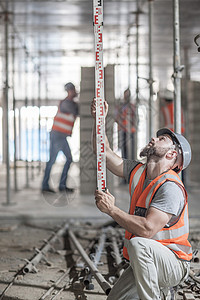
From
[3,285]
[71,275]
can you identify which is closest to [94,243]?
[71,275]

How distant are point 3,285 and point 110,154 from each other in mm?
1702

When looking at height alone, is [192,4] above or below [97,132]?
above

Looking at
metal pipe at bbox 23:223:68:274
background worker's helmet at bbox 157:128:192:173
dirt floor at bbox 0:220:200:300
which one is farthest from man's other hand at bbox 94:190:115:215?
metal pipe at bbox 23:223:68:274

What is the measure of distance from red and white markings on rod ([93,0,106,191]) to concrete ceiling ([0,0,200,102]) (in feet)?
16.3

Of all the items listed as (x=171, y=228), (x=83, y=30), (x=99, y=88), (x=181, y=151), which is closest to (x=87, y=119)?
(x=83, y=30)

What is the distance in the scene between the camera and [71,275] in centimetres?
414

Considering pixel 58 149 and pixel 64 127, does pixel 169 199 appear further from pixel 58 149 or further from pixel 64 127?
pixel 64 127

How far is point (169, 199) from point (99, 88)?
2.53 ft

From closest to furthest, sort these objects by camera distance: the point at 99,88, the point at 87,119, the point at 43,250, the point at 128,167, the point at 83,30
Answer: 1. the point at 99,88
2. the point at 128,167
3. the point at 43,250
4. the point at 87,119
5. the point at 83,30

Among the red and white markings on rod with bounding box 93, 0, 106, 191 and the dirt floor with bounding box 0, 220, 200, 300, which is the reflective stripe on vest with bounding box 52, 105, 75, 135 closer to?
the dirt floor with bounding box 0, 220, 200, 300

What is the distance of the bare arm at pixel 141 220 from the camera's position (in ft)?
8.05

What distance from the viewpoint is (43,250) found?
479 centimetres

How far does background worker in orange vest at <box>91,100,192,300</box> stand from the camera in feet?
8.18

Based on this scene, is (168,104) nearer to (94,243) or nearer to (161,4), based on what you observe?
(161,4)
